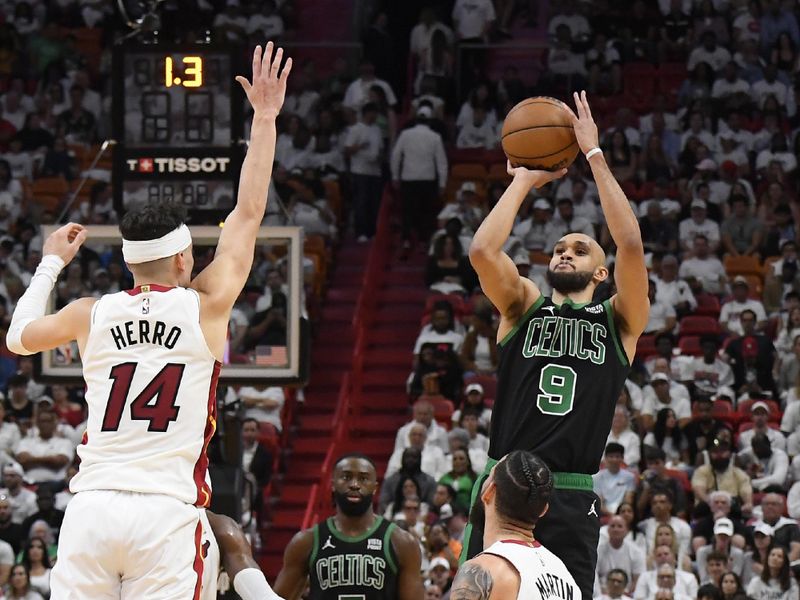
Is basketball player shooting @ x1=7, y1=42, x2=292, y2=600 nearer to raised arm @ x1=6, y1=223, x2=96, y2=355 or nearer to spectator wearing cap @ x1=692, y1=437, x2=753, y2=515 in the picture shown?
raised arm @ x1=6, y1=223, x2=96, y2=355

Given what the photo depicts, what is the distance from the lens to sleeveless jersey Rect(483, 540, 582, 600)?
5234 mm

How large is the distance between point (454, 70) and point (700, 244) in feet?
18.6

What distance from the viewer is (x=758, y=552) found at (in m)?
14.3

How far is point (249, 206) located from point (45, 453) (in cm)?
1101

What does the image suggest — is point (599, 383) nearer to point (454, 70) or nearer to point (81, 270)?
point (81, 270)

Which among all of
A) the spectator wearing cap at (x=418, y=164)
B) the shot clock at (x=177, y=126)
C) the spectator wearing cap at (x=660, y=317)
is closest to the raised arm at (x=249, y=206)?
the shot clock at (x=177, y=126)

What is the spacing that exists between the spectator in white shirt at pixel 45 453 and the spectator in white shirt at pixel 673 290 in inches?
271

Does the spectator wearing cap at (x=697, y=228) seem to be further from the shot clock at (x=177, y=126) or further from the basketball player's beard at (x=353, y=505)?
the basketball player's beard at (x=353, y=505)

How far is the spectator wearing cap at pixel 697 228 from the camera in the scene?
19.2m

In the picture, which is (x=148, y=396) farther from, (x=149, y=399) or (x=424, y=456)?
(x=424, y=456)

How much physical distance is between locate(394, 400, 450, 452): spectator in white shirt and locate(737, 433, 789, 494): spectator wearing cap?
3.00 meters

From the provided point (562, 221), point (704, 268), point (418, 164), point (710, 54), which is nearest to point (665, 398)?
point (704, 268)

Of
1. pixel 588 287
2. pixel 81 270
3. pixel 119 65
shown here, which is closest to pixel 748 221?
pixel 81 270

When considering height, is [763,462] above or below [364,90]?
below
